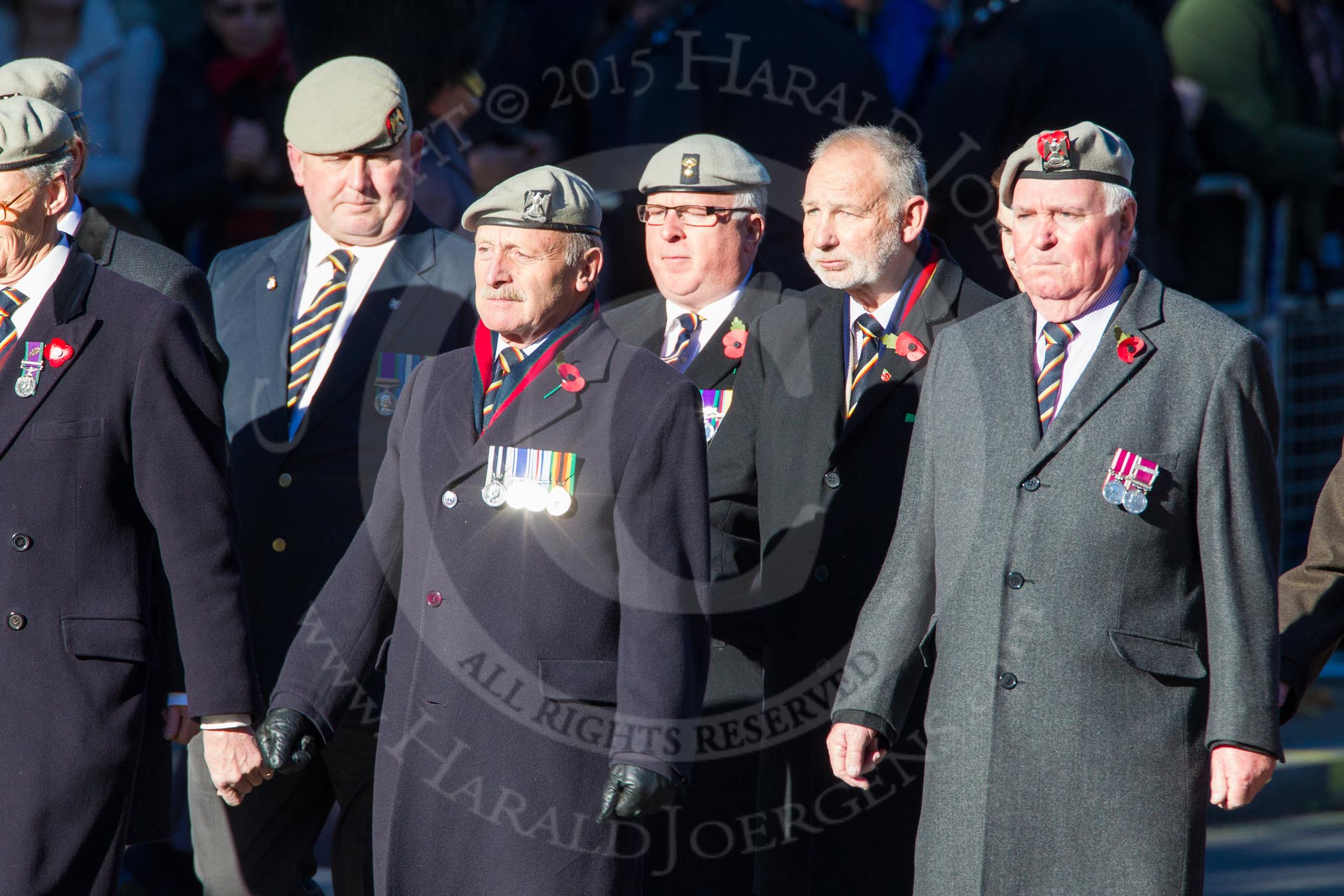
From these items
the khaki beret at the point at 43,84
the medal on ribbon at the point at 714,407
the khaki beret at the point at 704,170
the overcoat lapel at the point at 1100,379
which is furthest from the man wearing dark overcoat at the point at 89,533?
the overcoat lapel at the point at 1100,379

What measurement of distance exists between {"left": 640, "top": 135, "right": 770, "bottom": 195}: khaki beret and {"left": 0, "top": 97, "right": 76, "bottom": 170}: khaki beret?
5.41 feet

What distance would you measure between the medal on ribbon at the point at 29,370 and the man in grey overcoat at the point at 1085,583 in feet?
5.86

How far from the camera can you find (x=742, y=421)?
5062 mm

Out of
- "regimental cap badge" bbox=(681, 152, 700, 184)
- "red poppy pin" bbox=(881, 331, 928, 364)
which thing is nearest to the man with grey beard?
"red poppy pin" bbox=(881, 331, 928, 364)

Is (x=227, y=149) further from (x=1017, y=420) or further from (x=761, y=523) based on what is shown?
(x=1017, y=420)

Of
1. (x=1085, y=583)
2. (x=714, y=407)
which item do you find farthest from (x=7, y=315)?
(x=1085, y=583)

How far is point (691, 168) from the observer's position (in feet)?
17.3

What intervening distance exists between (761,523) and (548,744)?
1108mm


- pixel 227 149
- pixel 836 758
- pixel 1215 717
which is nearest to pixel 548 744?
pixel 836 758

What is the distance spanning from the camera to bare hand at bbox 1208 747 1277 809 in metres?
3.75

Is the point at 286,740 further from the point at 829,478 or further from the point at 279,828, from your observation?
the point at 829,478

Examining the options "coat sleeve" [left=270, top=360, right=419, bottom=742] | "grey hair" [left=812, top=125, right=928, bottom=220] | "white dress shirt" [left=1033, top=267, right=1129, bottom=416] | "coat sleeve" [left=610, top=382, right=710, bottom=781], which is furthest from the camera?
"grey hair" [left=812, top=125, right=928, bottom=220]

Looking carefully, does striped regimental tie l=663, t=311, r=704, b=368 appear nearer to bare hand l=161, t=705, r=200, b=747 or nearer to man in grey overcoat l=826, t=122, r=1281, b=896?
man in grey overcoat l=826, t=122, r=1281, b=896

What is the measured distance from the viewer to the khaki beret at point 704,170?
17.3 ft
